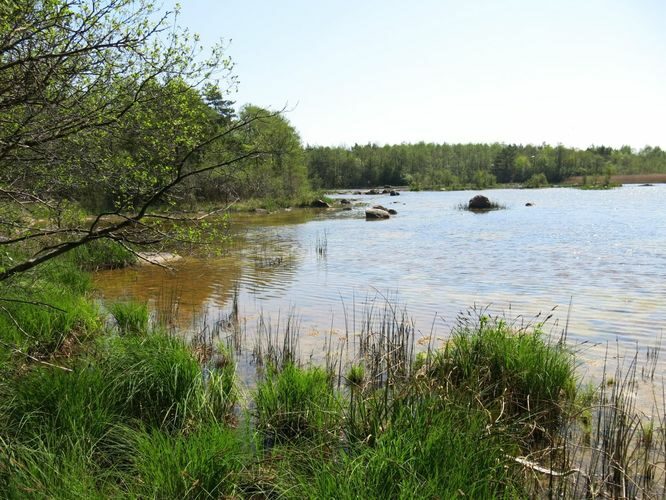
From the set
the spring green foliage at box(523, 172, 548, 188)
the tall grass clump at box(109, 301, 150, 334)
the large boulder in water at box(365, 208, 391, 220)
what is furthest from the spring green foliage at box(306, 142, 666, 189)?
the tall grass clump at box(109, 301, 150, 334)

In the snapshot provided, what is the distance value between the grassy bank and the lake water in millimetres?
1399

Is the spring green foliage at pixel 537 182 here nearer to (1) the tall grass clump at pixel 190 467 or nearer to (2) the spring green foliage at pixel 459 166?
(2) the spring green foliage at pixel 459 166

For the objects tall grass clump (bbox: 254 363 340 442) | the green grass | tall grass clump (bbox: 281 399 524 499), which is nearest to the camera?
tall grass clump (bbox: 281 399 524 499)

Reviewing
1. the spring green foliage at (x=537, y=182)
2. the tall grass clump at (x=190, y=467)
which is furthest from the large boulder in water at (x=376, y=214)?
the spring green foliage at (x=537, y=182)

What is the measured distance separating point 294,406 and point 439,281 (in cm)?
1040

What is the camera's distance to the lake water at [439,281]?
10016 mm

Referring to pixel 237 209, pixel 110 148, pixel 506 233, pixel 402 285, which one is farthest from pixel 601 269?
pixel 237 209

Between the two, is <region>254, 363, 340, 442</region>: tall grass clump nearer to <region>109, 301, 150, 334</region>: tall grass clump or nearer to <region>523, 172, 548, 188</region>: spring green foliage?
<region>109, 301, 150, 334</region>: tall grass clump

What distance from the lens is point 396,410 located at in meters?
4.13

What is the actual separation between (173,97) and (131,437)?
3.08 m

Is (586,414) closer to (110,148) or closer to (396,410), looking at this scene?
(396,410)

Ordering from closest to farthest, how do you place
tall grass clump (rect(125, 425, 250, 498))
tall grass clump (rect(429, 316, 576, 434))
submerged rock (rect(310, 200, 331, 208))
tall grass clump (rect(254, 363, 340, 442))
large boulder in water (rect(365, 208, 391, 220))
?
tall grass clump (rect(125, 425, 250, 498))
tall grass clump (rect(254, 363, 340, 442))
tall grass clump (rect(429, 316, 576, 434))
large boulder in water (rect(365, 208, 391, 220))
submerged rock (rect(310, 200, 331, 208))

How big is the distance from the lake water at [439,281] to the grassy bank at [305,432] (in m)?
1.40

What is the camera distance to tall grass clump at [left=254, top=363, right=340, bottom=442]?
4.61 meters
